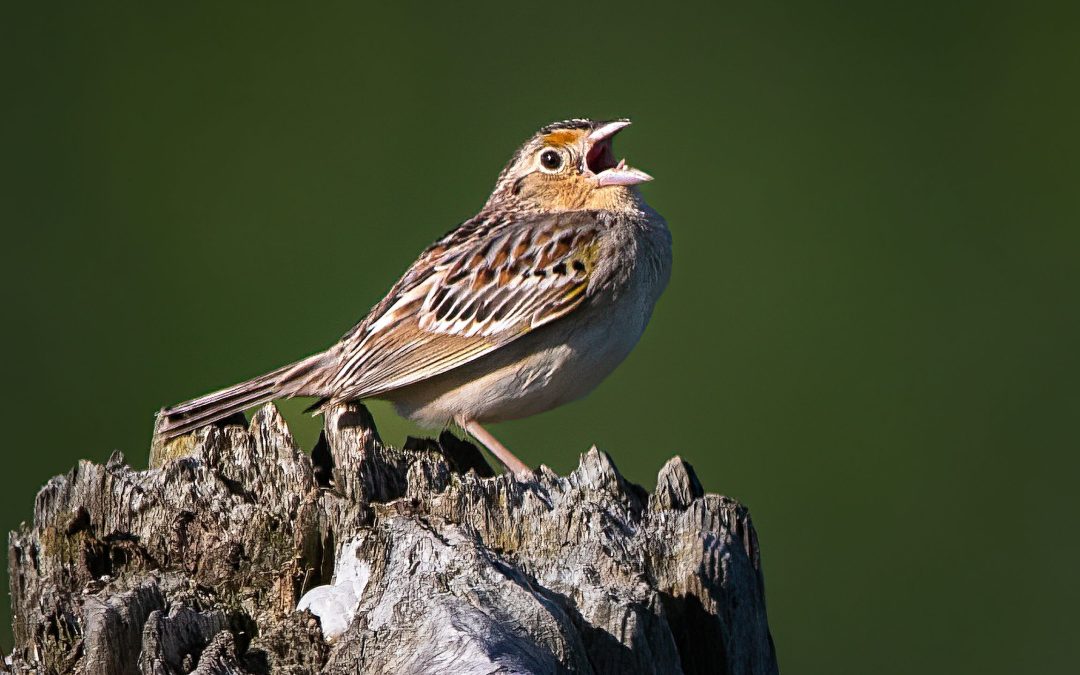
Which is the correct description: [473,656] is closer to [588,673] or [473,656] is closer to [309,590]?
[588,673]

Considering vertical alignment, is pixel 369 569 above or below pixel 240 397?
below

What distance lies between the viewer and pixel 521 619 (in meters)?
2.84

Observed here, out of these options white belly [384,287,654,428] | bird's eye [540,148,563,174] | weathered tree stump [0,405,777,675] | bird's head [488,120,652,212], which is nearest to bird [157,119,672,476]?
white belly [384,287,654,428]

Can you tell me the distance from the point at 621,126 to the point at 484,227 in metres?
0.86

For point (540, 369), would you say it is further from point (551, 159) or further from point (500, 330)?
point (551, 159)

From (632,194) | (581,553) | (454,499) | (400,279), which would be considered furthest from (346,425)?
(632,194)

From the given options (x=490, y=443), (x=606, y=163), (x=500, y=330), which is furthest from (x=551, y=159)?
(x=490, y=443)

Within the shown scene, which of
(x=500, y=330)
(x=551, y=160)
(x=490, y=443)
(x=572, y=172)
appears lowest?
(x=490, y=443)

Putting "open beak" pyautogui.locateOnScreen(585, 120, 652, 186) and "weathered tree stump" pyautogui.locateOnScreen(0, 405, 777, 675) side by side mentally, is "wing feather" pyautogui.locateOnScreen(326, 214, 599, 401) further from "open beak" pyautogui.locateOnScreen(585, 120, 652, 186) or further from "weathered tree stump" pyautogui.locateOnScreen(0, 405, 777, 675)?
"weathered tree stump" pyautogui.locateOnScreen(0, 405, 777, 675)

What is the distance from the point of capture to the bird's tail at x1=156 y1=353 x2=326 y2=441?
5.19 meters

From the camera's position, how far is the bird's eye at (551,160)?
23.2 ft

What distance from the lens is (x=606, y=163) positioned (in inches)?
284

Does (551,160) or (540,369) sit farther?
(551,160)

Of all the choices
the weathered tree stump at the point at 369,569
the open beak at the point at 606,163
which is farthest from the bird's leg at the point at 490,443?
the weathered tree stump at the point at 369,569
